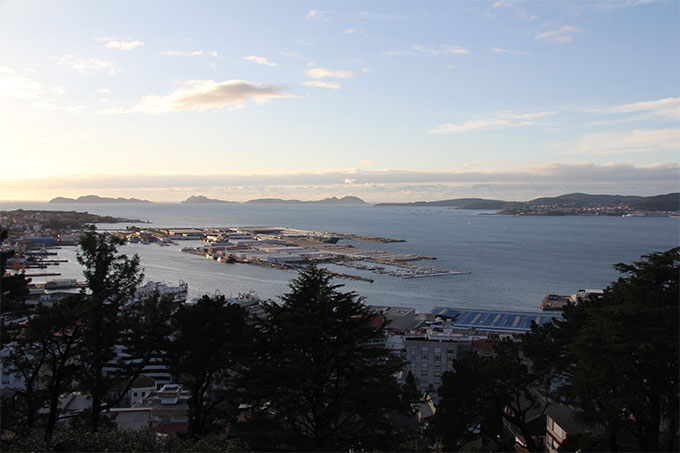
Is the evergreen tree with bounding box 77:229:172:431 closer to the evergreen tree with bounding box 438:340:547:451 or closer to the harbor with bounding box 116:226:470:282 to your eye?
the evergreen tree with bounding box 438:340:547:451

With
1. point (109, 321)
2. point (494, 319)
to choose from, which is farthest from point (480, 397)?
point (494, 319)

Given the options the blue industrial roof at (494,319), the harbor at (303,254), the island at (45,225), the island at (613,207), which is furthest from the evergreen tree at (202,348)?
the island at (613,207)

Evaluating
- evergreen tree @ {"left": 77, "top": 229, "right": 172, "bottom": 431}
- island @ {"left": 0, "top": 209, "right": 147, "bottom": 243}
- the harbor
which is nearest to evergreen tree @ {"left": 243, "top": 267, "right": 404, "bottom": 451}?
evergreen tree @ {"left": 77, "top": 229, "right": 172, "bottom": 431}

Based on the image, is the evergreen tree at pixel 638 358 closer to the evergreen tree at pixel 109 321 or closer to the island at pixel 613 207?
the evergreen tree at pixel 109 321

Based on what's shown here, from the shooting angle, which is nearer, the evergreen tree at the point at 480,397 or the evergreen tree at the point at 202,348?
the evergreen tree at the point at 202,348

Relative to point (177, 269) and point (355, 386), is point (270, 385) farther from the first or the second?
point (177, 269)

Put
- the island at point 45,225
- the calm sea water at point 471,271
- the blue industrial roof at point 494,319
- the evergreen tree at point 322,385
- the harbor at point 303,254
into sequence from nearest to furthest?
the evergreen tree at point 322,385, the blue industrial roof at point 494,319, the calm sea water at point 471,271, the harbor at point 303,254, the island at point 45,225

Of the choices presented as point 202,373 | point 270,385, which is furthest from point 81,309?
point 270,385

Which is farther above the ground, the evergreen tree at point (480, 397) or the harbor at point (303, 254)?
the evergreen tree at point (480, 397)
